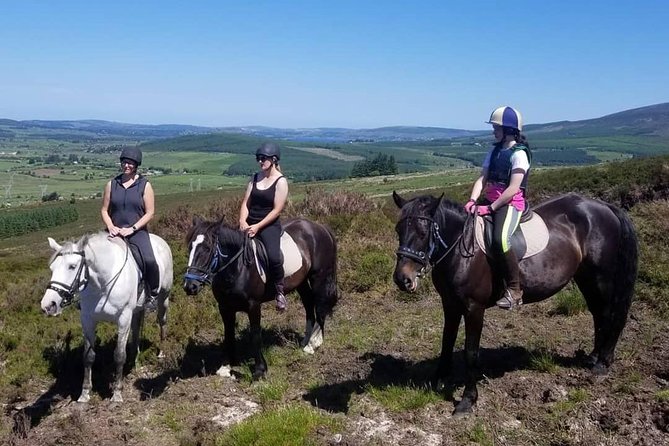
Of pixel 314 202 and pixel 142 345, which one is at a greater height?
pixel 314 202

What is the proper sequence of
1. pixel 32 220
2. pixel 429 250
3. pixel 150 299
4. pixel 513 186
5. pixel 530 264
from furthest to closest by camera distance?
pixel 32 220
pixel 150 299
pixel 530 264
pixel 513 186
pixel 429 250

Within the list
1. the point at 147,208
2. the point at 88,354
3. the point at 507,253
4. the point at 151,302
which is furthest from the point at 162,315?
the point at 507,253

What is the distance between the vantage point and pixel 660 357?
21.0ft

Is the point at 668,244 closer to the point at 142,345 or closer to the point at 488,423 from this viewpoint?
the point at 488,423

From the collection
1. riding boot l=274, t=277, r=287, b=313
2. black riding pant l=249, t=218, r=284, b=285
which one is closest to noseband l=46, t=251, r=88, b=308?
black riding pant l=249, t=218, r=284, b=285

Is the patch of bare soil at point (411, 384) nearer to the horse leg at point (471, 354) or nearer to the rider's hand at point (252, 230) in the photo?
the horse leg at point (471, 354)

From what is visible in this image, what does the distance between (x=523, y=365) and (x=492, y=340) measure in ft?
3.32

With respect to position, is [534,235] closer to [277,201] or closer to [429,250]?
[429,250]

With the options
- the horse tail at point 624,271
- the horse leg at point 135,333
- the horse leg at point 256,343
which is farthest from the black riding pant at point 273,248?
the horse tail at point 624,271

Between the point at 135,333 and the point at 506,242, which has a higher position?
the point at 506,242

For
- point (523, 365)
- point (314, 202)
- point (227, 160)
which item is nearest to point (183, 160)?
point (227, 160)

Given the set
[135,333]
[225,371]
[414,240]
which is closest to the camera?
[414,240]

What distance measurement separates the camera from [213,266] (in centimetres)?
600

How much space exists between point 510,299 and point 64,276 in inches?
184
